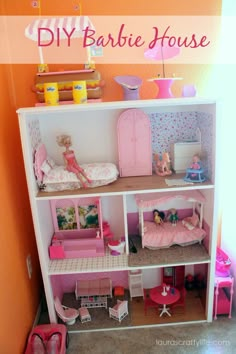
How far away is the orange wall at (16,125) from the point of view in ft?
5.00

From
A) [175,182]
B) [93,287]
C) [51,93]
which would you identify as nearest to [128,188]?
[175,182]

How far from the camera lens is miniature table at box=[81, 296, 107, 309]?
1985mm

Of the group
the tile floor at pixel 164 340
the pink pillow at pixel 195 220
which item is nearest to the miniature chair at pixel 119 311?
the tile floor at pixel 164 340

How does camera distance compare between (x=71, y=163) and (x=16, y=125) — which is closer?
(x=71, y=163)

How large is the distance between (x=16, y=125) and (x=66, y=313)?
3.77 ft

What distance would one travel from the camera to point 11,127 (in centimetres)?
169

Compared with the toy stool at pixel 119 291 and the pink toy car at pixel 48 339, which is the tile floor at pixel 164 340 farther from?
the toy stool at pixel 119 291

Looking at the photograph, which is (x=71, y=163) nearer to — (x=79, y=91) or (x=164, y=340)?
(x=79, y=91)

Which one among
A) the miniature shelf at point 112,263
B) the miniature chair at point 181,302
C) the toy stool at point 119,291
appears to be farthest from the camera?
the toy stool at point 119,291

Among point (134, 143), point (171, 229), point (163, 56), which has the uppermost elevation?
point (163, 56)

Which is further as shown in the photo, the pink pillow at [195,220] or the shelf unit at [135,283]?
the shelf unit at [135,283]

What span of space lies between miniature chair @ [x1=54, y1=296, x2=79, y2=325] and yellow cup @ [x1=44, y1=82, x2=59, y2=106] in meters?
1.12

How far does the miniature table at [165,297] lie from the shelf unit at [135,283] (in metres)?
0.13

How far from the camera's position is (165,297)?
6.09 ft
